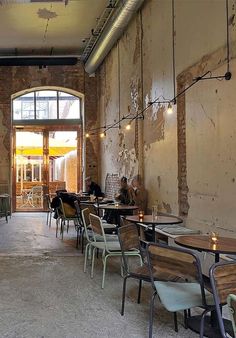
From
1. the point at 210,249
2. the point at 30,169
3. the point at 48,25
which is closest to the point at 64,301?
the point at 210,249

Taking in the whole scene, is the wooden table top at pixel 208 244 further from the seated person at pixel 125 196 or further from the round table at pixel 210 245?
the seated person at pixel 125 196

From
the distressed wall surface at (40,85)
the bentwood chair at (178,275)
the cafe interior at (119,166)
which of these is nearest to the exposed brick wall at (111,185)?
the cafe interior at (119,166)

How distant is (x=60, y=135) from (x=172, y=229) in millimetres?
8855

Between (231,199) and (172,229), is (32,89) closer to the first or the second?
(172,229)

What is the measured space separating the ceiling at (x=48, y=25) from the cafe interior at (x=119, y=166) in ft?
0.18

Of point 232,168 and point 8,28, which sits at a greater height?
point 8,28

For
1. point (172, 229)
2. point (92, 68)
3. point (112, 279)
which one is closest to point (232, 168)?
point (172, 229)

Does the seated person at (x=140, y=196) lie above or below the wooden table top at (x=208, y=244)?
above

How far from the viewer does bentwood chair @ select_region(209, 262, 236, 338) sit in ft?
7.94

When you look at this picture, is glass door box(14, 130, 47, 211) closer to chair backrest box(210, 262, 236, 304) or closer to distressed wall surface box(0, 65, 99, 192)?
distressed wall surface box(0, 65, 99, 192)

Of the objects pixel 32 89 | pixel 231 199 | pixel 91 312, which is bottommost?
pixel 91 312

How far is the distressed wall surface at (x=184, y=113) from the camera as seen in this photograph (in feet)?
15.0

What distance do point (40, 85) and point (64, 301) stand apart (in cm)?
997

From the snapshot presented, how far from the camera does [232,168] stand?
437cm
